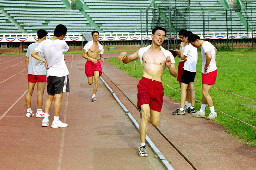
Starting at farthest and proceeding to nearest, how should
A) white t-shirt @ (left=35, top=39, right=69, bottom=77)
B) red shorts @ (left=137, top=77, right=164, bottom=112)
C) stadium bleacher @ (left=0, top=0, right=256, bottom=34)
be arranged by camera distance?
stadium bleacher @ (left=0, top=0, right=256, bottom=34)
white t-shirt @ (left=35, top=39, right=69, bottom=77)
red shorts @ (left=137, top=77, right=164, bottom=112)

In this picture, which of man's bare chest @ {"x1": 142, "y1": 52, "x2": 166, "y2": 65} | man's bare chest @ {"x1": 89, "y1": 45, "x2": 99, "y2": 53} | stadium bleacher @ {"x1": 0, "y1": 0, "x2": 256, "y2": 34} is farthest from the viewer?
stadium bleacher @ {"x1": 0, "y1": 0, "x2": 256, "y2": 34}

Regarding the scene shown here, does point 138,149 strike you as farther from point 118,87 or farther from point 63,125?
point 118,87

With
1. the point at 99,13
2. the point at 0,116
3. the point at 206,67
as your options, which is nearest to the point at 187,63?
the point at 206,67

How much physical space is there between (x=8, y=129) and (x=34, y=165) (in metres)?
2.85

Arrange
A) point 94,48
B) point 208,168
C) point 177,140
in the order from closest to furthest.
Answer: point 208,168, point 177,140, point 94,48

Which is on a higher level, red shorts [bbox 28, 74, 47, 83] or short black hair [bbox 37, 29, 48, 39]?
short black hair [bbox 37, 29, 48, 39]

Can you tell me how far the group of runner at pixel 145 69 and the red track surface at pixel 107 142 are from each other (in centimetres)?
46

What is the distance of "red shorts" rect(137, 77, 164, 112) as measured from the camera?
267 inches

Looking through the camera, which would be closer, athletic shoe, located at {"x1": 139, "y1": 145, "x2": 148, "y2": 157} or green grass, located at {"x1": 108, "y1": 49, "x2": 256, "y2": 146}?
athletic shoe, located at {"x1": 139, "y1": 145, "x2": 148, "y2": 157}

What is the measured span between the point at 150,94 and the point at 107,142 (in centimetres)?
131

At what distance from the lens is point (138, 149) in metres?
7.02

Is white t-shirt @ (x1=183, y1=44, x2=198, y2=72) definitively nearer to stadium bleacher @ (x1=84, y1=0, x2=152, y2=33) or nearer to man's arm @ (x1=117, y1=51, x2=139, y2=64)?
man's arm @ (x1=117, y1=51, x2=139, y2=64)

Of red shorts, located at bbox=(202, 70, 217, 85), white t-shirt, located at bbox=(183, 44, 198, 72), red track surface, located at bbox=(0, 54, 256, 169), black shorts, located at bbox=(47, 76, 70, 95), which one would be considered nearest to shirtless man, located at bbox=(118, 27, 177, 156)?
red track surface, located at bbox=(0, 54, 256, 169)

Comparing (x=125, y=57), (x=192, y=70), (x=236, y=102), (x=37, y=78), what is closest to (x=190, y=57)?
(x=192, y=70)
